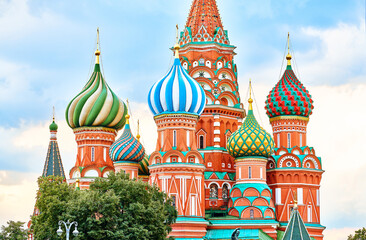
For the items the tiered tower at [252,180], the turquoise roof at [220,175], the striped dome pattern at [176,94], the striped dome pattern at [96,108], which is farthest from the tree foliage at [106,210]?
Answer: the striped dome pattern at [96,108]

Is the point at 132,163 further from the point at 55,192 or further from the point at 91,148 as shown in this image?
the point at 55,192

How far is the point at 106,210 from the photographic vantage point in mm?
37594

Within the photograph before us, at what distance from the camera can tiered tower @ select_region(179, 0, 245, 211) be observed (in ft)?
165

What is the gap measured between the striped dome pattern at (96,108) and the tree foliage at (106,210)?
13.4 metres

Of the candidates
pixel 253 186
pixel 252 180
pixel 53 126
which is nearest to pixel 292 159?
pixel 252 180

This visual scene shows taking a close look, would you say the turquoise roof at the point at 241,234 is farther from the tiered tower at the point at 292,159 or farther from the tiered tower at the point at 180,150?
the tiered tower at the point at 292,159

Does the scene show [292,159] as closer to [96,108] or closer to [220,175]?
[220,175]

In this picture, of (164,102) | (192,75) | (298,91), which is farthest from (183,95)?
(298,91)

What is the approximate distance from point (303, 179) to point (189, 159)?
329 inches

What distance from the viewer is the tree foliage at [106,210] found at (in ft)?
123

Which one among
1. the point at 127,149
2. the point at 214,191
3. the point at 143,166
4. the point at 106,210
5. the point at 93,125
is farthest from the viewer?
the point at 93,125

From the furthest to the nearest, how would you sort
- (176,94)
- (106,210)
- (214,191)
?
1. (214,191)
2. (176,94)
3. (106,210)

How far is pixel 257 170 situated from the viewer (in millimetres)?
48312

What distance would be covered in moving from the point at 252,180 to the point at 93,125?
1207cm
